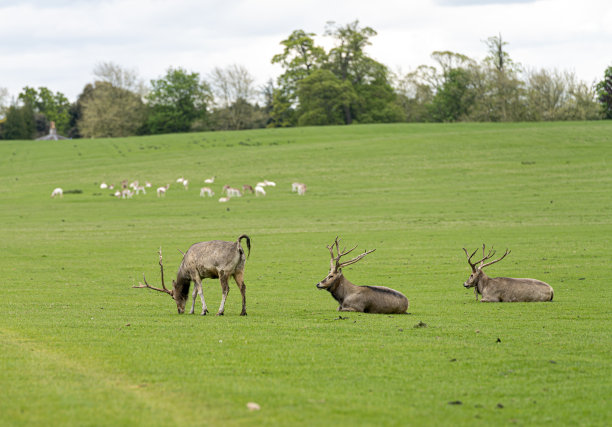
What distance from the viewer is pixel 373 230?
39.6m

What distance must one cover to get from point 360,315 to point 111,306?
638 centimetres

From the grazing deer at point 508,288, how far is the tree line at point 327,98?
9805cm

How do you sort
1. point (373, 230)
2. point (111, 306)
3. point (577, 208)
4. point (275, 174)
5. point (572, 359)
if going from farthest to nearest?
point (275, 174), point (577, 208), point (373, 230), point (111, 306), point (572, 359)

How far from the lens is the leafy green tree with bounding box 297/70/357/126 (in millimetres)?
119312

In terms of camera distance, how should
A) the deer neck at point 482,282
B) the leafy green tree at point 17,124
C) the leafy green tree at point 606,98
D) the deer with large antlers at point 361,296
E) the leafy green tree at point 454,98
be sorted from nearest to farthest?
the deer with large antlers at point 361,296
the deer neck at point 482,282
the leafy green tree at point 606,98
the leafy green tree at point 454,98
the leafy green tree at point 17,124

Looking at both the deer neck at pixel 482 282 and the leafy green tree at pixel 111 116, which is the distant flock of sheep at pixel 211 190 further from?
the leafy green tree at pixel 111 116

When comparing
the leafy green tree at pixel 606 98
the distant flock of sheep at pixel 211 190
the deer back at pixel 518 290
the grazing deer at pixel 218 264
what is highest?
the leafy green tree at pixel 606 98

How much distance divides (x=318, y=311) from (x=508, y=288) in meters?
5.27

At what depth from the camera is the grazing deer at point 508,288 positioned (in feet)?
63.3

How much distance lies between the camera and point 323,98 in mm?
122438

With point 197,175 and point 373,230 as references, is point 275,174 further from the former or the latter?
point 373,230

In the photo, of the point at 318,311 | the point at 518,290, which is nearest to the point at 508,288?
the point at 518,290

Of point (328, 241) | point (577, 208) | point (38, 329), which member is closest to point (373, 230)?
point (328, 241)

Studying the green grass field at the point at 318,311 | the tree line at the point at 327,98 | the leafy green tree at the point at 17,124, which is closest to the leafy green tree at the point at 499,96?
the tree line at the point at 327,98
